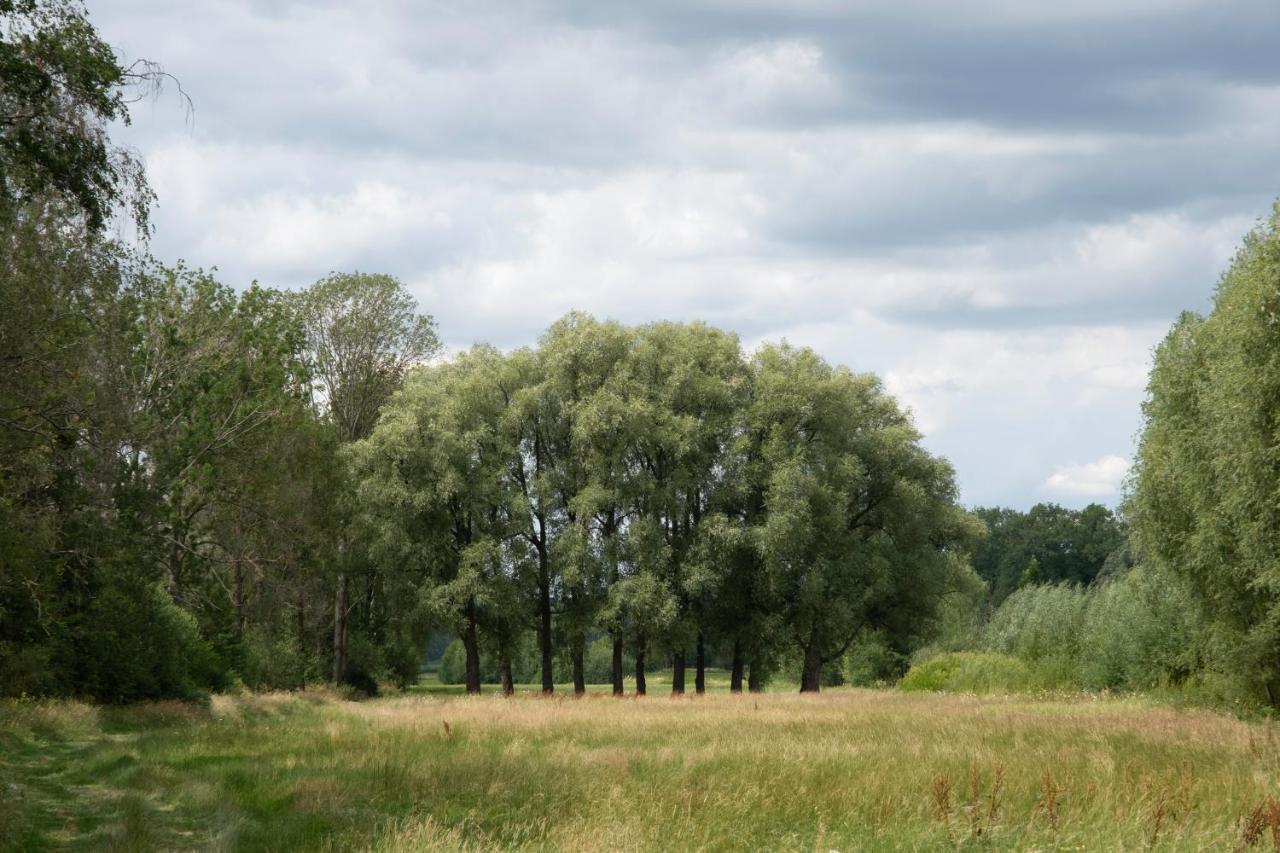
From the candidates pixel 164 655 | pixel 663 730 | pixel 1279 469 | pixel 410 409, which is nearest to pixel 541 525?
pixel 410 409

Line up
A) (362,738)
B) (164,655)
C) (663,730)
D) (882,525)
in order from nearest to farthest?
(362,738)
(663,730)
(164,655)
(882,525)

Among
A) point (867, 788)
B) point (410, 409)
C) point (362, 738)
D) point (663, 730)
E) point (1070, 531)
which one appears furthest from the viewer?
point (1070, 531)

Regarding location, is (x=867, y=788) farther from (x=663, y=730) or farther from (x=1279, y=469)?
(x=1279, y=469)

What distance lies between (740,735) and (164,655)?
1692 cm

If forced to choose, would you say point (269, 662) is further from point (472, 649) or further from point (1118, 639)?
point (1118, 639)

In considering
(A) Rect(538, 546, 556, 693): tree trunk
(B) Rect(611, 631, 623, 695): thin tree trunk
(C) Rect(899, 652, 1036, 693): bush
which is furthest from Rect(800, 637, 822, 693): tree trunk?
(A) Rect(538, 546, 556, 693): tree trunk

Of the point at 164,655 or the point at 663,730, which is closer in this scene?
the point at 663,730

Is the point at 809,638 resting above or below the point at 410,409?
below

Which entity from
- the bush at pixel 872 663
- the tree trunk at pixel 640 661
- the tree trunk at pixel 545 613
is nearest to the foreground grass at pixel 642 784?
the tree trunk at pixel 640 661

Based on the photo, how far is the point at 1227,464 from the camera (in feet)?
76.3

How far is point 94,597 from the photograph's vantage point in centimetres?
2698

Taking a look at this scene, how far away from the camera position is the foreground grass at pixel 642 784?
36.1 feet

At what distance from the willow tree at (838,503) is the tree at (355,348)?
1614 cm

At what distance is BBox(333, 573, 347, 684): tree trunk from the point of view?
48000mm
